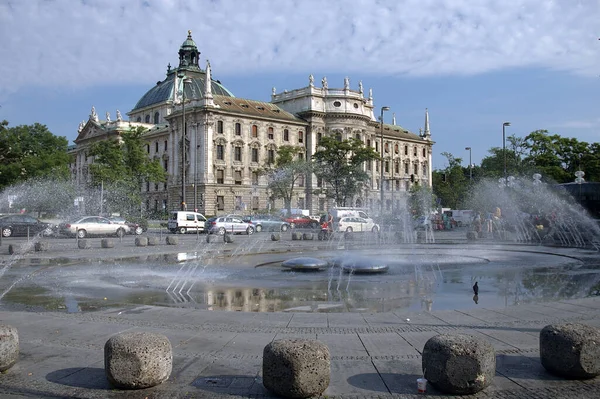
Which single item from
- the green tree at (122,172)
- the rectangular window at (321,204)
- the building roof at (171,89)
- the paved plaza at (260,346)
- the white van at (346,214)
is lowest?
the paved plaza at (260,346)

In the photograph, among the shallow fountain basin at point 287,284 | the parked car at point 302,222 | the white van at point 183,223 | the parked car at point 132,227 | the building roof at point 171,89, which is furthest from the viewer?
the building roof at point 171,89

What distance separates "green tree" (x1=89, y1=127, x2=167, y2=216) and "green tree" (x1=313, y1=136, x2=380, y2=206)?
71.6 ft

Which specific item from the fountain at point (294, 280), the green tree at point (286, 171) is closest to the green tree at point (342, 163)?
the green tree at point (286, 171)

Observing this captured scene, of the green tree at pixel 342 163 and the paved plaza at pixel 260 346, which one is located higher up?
the green tree at pixel 342 163

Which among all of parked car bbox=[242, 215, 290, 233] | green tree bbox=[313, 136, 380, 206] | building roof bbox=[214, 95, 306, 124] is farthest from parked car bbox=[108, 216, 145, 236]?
building roof bbox=[214, 95, 306, 124]

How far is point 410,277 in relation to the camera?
1486 cm

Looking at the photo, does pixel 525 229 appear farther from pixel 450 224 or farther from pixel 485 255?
pixel 485 255

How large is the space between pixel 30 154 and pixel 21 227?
3454cm

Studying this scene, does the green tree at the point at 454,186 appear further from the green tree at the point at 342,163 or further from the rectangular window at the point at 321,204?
the rectangular window at the point at 321,204

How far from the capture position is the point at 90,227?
38.2 metres

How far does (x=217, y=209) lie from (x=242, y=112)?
15.4m

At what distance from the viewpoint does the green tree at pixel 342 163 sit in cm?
7194

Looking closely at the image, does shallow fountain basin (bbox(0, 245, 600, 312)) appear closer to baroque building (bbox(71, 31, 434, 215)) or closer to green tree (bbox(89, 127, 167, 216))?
green tree (bbox(89, 127, 167, 216))

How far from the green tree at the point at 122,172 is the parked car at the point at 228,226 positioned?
2102 centimetres
